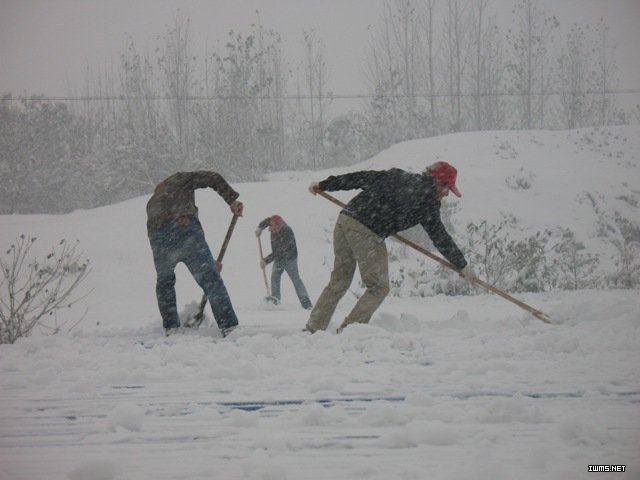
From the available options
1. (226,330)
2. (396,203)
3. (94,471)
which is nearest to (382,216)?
(396,203)

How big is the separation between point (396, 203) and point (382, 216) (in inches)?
5.7

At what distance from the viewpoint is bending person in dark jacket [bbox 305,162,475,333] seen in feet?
15.4

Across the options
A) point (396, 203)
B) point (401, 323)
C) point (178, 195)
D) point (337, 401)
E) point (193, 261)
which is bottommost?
point (401, 323)

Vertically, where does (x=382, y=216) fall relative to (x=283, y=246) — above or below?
above

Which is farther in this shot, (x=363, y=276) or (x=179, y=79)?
(x=179, y=79)

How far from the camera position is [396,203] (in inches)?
185

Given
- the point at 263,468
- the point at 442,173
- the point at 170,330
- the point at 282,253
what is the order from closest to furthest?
the point at 263,468 < the point at 442,173 < the point at 170,330 < the point at 282,253

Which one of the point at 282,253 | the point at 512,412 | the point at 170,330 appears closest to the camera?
the point at 512,412

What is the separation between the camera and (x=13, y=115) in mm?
26344

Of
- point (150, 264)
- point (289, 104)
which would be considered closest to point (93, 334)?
point (150, 264)

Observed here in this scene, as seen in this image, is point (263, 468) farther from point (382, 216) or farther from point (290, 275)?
point (290, 275)

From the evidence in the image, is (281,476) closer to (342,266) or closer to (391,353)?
(391,353)

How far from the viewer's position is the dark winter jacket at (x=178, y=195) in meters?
5.05

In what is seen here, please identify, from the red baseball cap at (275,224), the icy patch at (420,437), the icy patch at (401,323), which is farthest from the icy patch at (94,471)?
the red baseball cap at (275,224)
